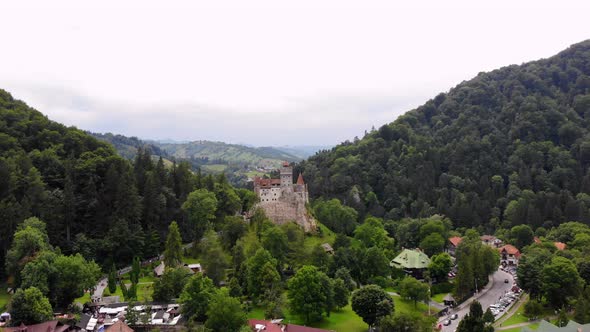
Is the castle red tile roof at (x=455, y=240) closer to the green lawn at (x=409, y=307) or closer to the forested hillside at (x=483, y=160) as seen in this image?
the forested hillside at (x=483, y=160)

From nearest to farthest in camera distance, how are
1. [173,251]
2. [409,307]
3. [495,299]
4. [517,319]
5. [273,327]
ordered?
[273,327] < [517,319] < [409,307] < [495,299] < [173,251]

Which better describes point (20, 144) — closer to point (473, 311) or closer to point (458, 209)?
point (473, 311)

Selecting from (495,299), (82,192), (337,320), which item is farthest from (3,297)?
(495,299)

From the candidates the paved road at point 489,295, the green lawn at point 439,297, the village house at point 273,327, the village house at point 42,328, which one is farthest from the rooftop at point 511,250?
the village house at point 42,328

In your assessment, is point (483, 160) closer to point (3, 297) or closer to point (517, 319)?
point (517, 319)

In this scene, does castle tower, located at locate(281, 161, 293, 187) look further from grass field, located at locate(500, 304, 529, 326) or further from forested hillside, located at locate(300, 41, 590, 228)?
grass field, located at locate(500, 304, 529, 326)
